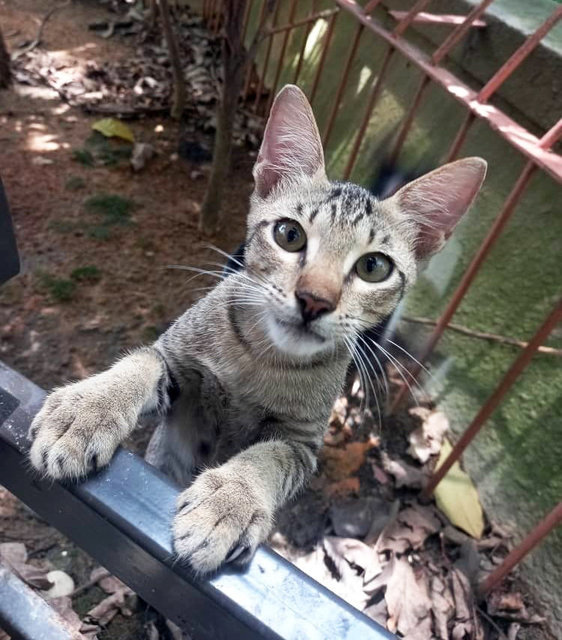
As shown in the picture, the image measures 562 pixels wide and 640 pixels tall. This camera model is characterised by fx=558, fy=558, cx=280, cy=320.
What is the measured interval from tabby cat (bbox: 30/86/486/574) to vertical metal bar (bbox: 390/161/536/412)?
50 centimetres

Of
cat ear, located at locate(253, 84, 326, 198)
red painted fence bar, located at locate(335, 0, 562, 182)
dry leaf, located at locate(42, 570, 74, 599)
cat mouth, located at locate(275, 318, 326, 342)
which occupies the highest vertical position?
red painted fence bar, located at locate(335, 0, 562, 182)

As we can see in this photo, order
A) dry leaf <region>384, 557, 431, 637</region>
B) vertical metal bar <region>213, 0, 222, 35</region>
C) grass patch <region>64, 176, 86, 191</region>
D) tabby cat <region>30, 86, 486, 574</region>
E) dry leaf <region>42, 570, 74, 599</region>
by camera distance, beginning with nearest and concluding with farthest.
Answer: tabby cat <region>30, 86, 486, 574</region>
dry leaf <region>42, 570, 74, 599</region>
dry leaf <region>384, 557, 431, 637</region>
grass patch <region>64, 176, 86, 191</region>
vertical metal bar <region>213, 0, 222, 35</region>

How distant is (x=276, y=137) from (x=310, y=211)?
0.28 m

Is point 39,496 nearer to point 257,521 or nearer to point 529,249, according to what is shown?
point 257,521

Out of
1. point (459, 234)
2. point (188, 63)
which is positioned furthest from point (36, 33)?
point (459, 234)

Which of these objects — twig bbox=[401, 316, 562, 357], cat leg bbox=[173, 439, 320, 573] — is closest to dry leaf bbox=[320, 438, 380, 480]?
twig bbox=[401, 316, 562, 357]

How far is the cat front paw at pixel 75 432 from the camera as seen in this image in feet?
3.13

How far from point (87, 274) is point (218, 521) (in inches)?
92.1

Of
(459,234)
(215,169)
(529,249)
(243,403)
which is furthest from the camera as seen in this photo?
(215,169)

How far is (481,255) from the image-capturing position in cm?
224

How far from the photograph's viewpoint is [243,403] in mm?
1743

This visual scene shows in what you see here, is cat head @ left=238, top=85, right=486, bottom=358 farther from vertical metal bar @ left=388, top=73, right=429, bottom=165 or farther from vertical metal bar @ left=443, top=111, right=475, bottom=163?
vertical metal bar @ left=388, top=73, right=429, bottom=165

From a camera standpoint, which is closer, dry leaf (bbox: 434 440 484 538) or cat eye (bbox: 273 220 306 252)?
cat eye (bbox: 273 220 306 252)

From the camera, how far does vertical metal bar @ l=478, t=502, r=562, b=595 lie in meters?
1.88
